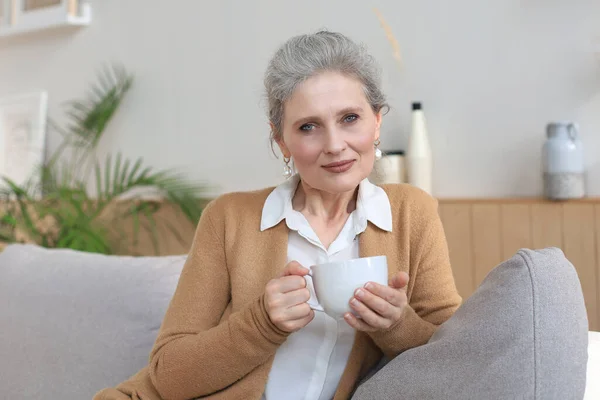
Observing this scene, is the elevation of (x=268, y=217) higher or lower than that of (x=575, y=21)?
lower

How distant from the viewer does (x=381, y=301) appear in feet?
3.78

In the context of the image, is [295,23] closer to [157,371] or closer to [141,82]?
[141,82]

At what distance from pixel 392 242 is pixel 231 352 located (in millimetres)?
367

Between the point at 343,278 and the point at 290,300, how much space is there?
115mm

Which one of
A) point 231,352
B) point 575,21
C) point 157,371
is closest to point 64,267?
point 157,371

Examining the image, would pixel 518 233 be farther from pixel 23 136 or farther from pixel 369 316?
pixel 23 136

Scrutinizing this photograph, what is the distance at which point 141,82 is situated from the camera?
347 centimetres

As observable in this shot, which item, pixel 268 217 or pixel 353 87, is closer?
pixel 353 87

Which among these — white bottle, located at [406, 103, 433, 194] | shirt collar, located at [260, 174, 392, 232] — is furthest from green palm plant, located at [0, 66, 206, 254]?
shirt collar, located at [260, 174, 392, 232]

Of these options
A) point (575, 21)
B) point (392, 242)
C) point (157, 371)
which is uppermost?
point (575, 21)

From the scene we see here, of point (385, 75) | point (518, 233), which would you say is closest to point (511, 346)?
point (518, 233)

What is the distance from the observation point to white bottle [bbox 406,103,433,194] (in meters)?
2.50

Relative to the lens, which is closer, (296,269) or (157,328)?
(296,269)

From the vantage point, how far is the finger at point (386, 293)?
113cm
